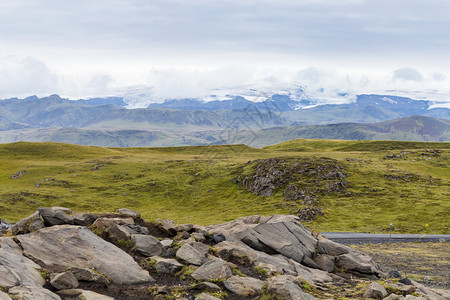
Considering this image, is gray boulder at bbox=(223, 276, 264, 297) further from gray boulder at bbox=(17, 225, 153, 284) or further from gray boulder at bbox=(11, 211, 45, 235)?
gray boulder at bbox=(11, 211, 45, 235)

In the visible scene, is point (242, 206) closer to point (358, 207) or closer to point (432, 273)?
point (358, 207)

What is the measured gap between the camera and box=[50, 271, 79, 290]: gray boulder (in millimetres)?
23964

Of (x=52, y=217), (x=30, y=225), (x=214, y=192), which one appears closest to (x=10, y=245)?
(x=30, y=225)

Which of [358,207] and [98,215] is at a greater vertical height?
[98,215]

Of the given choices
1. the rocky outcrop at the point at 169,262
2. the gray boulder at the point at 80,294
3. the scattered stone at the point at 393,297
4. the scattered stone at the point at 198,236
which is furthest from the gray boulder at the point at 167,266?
the scattered stone at the point at 393,297

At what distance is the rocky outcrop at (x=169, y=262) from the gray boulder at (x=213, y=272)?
0.07m

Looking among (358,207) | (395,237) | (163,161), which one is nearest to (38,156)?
(163,161)

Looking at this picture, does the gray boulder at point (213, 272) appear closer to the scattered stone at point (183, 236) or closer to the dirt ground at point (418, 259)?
the scattered stone at point (183, 236)

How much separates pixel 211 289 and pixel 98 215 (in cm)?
1699

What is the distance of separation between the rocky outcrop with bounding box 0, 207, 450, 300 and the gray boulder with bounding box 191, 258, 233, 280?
0.07m

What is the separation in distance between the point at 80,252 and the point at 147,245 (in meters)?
5.57

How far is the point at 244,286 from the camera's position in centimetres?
2659

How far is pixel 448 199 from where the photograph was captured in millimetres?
100250

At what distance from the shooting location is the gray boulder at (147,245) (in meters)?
31.5
